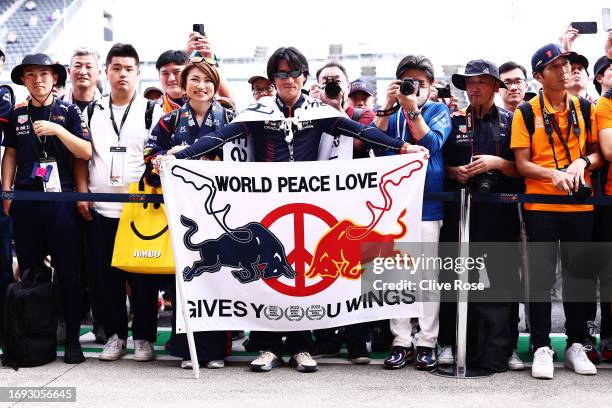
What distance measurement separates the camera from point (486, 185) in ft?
15.3

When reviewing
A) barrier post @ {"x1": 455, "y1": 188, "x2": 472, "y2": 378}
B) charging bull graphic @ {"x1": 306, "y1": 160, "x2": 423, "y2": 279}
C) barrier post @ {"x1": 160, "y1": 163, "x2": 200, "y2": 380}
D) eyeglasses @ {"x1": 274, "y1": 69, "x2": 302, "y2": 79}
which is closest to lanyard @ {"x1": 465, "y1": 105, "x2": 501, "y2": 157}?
barrier post @ {"x1": 455, "y1": 188, "x2": 472, "y2": 378}

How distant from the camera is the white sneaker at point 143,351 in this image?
509 cm

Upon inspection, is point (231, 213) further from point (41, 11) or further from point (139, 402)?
point (41, 11)

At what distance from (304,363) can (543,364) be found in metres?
1.51

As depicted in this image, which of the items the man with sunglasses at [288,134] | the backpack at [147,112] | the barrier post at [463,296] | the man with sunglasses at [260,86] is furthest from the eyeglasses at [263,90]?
the barrier post at [463,296]

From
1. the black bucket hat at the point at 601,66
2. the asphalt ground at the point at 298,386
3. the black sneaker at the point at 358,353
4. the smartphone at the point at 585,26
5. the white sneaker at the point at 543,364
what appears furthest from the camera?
the smartphone at the point at 585,26

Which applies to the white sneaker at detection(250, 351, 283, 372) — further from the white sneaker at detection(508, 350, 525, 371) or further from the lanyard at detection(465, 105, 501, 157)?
the lanyard at detection(465, 105, 501, 157)

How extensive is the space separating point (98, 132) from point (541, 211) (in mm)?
3163

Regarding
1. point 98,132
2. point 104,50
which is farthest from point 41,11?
point 98,132

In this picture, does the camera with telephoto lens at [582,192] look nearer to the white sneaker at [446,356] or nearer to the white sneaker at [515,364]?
the white sneaker at [515,364]

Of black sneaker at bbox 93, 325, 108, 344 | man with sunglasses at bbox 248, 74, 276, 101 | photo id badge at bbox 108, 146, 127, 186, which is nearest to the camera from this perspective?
photo id badge at bbox 108, 146, 127, 186

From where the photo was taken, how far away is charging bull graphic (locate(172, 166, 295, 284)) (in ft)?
15.4

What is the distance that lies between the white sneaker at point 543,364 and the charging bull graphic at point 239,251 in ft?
5.38

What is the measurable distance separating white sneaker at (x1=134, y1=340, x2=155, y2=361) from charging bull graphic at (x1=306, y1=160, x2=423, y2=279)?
132 centimetres
